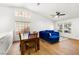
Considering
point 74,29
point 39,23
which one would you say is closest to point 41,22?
point 39,23

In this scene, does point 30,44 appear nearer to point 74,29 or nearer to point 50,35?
point 50,35

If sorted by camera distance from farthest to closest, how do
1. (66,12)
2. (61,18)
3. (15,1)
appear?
1. (61,18)
2. (66,12)
3. (15,1)

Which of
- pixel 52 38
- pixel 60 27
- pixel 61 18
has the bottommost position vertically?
pixel 52 38

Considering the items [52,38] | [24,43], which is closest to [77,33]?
[52,38]

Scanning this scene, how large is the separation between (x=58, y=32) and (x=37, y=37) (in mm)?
257

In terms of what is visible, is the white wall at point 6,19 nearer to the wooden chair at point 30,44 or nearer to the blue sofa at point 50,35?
the wooden chair at point 30,44

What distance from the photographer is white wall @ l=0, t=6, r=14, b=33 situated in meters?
0.78

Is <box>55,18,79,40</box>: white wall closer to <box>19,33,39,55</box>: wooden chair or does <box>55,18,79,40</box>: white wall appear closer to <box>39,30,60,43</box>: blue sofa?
<box>39,30,60,43</box>: blue sofa

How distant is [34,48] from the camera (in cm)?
96

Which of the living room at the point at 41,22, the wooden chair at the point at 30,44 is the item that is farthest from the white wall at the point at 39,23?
the wooden chair at the point at 30,44

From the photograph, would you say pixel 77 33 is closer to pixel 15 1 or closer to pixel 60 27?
pixel 60 27

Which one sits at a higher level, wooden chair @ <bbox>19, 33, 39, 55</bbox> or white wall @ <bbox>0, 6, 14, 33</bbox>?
white wall @ <bbox>0, 6, 14, 33</bbox>

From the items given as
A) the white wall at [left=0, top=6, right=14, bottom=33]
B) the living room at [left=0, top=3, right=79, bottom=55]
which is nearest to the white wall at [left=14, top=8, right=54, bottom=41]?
the living room at [left=0, top=3, right=79, bottom=55]

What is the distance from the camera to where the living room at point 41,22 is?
795mm
